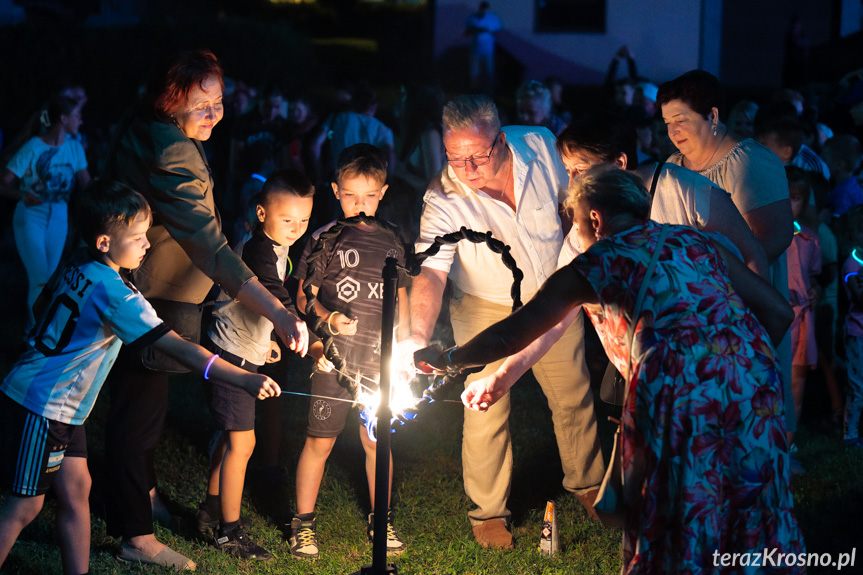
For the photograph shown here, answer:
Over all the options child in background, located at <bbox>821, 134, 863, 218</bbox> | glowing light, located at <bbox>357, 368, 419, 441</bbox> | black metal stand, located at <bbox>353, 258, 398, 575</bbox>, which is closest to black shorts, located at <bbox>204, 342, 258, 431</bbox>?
glowing light, located at <bbox>357, 368, 419, 441</bbox>

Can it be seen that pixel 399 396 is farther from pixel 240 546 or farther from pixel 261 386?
pixel 240 546

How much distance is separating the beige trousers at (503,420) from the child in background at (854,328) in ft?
7.95

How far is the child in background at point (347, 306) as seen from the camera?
422 centimetres

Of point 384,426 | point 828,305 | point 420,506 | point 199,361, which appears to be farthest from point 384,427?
point 828,305

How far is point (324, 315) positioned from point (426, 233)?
2.08 ft

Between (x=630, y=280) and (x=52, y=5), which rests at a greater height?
(x=52, y=5)

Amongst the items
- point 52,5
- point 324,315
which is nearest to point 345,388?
point 324,315

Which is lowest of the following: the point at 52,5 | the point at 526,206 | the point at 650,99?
the point at 526,206

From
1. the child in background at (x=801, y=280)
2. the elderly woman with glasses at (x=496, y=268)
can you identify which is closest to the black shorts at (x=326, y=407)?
the elderly woman with glasses at (x=496, y=268)

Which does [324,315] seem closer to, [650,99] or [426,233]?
[426,233]

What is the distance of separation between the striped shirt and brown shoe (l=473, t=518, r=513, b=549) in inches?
80.4

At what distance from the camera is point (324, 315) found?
408 cm

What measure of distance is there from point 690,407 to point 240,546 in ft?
8.34

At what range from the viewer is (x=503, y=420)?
440 centimetres
